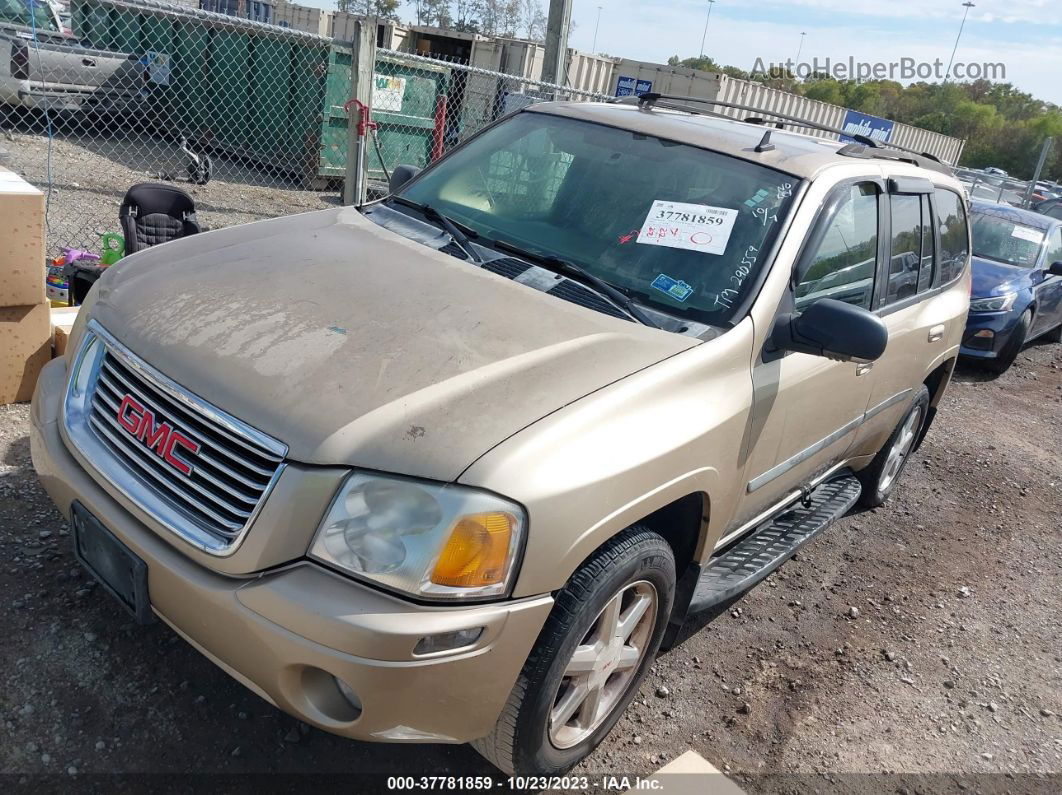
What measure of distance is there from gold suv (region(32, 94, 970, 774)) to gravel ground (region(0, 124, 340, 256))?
514cm

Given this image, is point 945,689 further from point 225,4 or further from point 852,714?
point 225,4

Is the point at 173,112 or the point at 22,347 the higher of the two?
the point at 173,112

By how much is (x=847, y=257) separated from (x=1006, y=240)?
728cm

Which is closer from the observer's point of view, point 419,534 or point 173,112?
point 419,534

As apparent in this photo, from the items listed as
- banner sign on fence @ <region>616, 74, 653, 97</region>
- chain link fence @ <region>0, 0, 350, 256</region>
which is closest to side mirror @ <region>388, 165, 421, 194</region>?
chain link fence @ <region>0, 0, 350, 256</region>

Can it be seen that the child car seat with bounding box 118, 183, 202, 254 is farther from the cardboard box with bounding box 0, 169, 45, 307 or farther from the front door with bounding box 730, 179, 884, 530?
the front door with bounding box 730, 179, 884, 530

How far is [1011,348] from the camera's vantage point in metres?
8.25

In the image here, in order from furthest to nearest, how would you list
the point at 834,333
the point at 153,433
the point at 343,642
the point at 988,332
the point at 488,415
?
the point at 988,332 → the point at 834,333 → the point at 153,433 → the point at 488,415 → the point at 343,642

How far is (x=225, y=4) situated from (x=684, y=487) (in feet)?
90.9

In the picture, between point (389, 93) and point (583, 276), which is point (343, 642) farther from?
point (389, 93)

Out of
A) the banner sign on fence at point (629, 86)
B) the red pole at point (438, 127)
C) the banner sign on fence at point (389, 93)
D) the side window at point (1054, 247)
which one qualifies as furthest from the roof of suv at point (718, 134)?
the banner sign on fence at point (629, 86)

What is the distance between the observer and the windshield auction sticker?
289cm

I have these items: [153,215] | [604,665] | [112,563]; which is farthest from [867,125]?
[112,563]

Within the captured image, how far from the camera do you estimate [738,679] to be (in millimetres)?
3221
